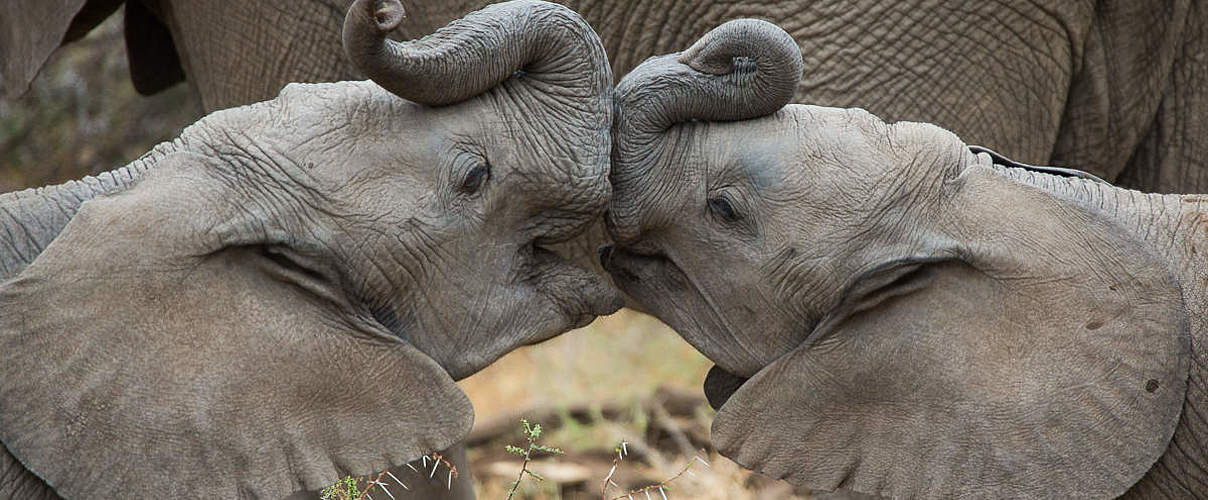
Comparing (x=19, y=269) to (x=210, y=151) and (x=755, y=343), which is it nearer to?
(x=210, y=151)

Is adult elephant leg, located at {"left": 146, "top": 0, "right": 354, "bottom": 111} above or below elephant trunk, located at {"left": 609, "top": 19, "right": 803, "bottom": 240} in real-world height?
below

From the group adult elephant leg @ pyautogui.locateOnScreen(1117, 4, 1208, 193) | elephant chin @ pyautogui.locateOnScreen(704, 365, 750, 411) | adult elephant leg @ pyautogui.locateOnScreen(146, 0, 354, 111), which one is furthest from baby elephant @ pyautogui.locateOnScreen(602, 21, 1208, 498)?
adult elephant leg @ pyautogui.locateOnScreen(146, 0, 354, 111)

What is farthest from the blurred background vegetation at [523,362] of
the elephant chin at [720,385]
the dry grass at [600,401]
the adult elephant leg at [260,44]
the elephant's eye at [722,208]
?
the elephant's eye at [722,208]

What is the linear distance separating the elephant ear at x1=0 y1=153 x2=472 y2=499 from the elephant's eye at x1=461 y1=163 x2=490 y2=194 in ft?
0.80

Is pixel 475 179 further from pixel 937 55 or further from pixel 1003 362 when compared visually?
pixel 937 55

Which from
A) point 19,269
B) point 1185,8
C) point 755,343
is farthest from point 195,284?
point 1185,8

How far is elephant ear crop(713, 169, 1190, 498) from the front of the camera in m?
2.43

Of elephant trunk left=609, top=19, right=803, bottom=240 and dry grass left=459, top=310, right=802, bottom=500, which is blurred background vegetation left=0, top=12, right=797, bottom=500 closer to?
dry grass left=459, top=310, right=802, bottom=500

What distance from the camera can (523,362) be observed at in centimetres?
596

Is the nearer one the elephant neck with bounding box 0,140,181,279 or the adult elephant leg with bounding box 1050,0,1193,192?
the elephant neck with bounding box 0,140,181,279

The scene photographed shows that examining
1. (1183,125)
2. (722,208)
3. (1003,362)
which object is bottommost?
(1183,125)

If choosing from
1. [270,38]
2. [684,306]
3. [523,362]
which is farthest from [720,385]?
[523,362]

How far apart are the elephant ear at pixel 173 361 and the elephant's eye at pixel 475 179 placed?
0.25 metres

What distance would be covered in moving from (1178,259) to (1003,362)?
32cm
